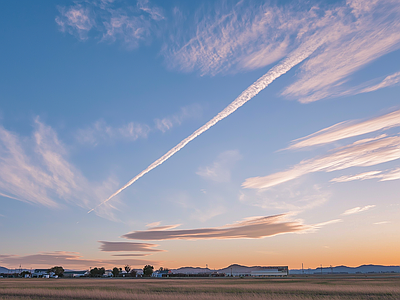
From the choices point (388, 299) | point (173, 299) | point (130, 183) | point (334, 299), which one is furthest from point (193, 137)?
point (388, 299)

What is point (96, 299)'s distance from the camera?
3944cm

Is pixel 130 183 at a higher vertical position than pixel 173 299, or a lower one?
higher

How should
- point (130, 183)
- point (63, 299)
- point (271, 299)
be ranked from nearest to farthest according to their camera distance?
point (271, 299) → point (63, 299) → point (130, 183)

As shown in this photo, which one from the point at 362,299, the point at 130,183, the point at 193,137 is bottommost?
the point at 362,299

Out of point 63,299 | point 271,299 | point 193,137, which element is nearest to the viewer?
point 271,299

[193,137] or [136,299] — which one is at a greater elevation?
[193,137]

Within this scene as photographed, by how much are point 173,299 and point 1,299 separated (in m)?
21.0

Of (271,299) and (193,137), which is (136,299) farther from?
(193,137)

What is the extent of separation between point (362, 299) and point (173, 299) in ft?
78.9

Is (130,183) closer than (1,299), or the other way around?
(1,299)

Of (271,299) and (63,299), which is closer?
(271,299)

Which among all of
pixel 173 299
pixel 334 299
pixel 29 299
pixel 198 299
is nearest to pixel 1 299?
pixel 29 299

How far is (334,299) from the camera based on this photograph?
40656 millimetres

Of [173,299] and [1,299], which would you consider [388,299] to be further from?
[1,299]
